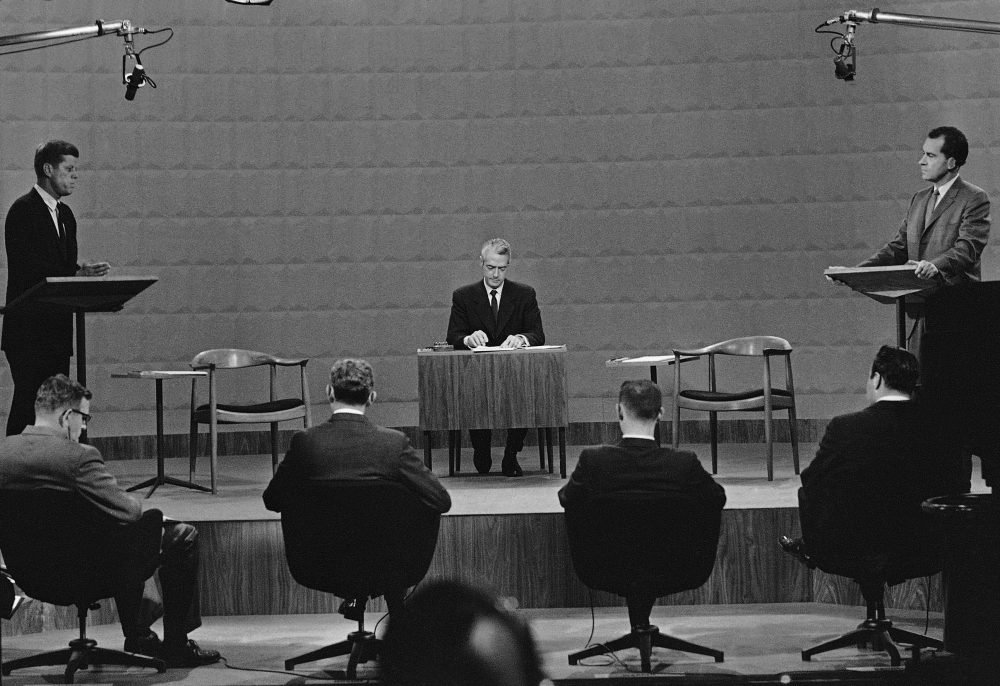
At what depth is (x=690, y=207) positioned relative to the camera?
7441 mm

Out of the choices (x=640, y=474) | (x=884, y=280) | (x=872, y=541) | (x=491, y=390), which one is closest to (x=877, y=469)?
(x=872, y=541)

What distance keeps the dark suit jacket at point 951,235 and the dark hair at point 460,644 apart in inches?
162

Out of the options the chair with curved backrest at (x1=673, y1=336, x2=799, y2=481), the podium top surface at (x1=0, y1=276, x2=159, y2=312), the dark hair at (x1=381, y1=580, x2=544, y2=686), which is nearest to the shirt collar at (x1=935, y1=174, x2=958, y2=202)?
the chair with curved backrest at (x1=673, y1=336, x2=799, y2=481)

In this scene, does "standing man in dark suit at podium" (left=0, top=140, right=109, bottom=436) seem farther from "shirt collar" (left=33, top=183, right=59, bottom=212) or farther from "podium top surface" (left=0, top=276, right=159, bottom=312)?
"podium top surface" (left=0, top=276, right=159, bottom=312)

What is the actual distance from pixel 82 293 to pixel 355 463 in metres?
1.37

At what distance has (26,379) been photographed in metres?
4.93

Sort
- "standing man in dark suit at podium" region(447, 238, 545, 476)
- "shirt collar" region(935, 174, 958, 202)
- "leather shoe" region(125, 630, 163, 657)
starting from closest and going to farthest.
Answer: "leather shoe" region(125, 630, 163, 657) → "shirt collar" region(935, 174, 958, 202) → "standing man in dark suit at podium" region(447, 238, 545, 476)

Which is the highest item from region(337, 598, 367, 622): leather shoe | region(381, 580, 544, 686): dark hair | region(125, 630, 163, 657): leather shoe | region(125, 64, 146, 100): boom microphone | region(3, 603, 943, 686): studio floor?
region(125, 64, 146, 100): boom microphone

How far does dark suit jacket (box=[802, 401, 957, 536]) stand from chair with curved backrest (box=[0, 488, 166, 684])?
6.88ft

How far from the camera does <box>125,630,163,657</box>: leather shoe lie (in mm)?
4059

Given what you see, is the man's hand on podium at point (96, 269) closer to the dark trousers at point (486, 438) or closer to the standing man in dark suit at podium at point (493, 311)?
the standing man in dark suit at podium at point (493, 311)

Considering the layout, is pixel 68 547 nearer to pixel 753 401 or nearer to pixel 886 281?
pixel 886 281

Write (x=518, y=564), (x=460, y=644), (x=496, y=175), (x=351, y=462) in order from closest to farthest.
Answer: (x=460, y=644) → (x=351, y=462) → (x=518, y=564) → (x=496, y=175)

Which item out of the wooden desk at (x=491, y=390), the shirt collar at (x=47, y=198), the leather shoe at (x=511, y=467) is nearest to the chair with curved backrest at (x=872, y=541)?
the wooden desk at (x=491, y=390)
